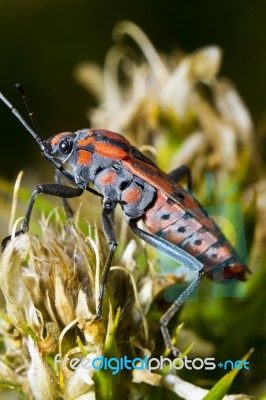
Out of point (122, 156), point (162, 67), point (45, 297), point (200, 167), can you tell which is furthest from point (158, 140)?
point (45, 297)

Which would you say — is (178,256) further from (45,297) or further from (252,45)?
(252,45)

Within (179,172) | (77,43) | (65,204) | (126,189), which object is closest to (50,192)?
(65,204)

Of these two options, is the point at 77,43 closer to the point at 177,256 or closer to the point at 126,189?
the point at 126,189

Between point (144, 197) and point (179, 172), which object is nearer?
point (144, 197)

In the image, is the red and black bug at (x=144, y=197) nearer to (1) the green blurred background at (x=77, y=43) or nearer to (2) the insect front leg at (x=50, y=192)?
(2) the insect front leg at (x=50, y=192)

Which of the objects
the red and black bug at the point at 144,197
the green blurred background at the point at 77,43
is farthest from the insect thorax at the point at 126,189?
the green blurred background at the point at 77,43

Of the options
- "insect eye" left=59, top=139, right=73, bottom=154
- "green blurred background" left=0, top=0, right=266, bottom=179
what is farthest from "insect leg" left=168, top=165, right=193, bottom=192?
"green blurred background" left=0, top=0, right=266, bottom=179
